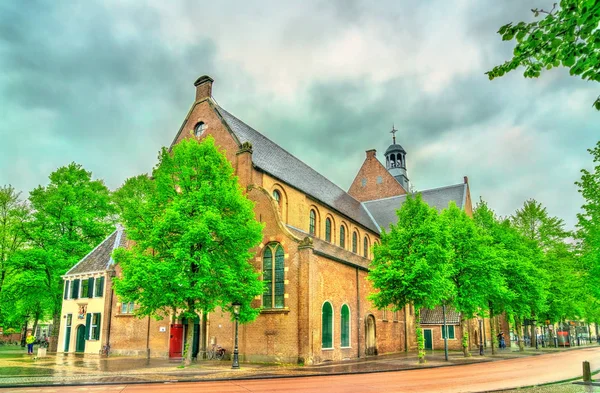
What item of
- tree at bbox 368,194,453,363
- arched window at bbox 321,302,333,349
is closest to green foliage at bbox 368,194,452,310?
tree at bbox 368,194,453,363

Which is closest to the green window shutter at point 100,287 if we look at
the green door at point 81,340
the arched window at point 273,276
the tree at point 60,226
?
the green door at point 81,340

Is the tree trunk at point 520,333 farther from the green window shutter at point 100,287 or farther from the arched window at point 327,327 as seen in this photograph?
the green window shutter at point 100,287

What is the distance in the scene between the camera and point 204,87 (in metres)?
33.2

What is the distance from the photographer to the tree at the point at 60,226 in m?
37.4

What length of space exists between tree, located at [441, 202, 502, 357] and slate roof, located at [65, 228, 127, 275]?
87.9ft

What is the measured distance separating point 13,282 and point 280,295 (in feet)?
80.8

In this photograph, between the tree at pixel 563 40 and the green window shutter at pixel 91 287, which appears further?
the green window shutter at pixel 91 287

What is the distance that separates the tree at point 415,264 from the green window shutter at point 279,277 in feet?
18.2

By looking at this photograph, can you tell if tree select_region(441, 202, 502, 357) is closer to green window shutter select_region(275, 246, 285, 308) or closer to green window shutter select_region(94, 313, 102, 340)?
green window shutter select_region(275, 246, 285, 308)

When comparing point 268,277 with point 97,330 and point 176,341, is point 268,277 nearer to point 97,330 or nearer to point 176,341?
point 176,341

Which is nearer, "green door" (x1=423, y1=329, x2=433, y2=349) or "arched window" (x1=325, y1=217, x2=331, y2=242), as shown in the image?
"arched window" (x1=325, y1=217, x2=331, y2=242)

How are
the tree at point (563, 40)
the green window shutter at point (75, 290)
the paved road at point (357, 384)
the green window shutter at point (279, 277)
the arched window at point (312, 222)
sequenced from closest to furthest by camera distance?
the tree at point (563, 40) < the paved road at point (357, 384) < the green window shutter at point (279, 277) < the arched window at point (312, 222) < the green window shutter at point (75, 290)

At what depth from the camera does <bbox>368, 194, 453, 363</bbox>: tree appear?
1024 inches

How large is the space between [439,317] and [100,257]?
3273cm
